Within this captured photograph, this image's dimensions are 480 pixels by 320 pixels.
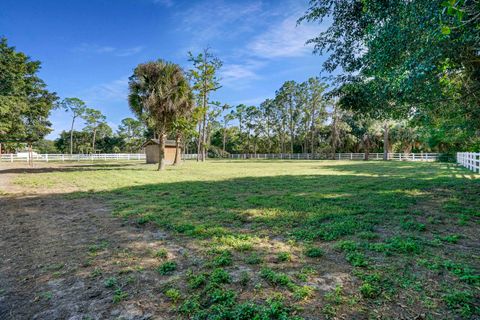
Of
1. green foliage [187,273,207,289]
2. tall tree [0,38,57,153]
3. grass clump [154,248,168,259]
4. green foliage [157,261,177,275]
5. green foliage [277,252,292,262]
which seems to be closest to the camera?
green foliage [187,273,207,289]

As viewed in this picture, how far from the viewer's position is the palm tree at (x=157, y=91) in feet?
52.1

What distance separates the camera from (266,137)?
54.4m

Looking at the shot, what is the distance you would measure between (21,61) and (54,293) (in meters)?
36.3

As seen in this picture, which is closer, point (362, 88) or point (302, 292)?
point (302, 292)

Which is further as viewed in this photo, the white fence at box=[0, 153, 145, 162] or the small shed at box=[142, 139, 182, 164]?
the white fence at box=[0, 153, 145, 162]

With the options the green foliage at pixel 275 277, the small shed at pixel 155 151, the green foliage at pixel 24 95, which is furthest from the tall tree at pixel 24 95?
the green foliage at pixel 275 277

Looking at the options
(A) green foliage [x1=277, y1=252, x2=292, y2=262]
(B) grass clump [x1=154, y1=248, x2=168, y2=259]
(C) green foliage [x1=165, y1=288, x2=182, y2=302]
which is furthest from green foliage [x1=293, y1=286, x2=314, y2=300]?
(B) grass clump [x1=154, y1=248, x2=168, y2=259]

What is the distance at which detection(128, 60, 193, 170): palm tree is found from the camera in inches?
625

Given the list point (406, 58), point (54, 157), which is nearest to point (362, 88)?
point (406, 58)

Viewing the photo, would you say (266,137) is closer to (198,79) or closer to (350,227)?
(198,79)

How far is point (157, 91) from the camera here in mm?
15914

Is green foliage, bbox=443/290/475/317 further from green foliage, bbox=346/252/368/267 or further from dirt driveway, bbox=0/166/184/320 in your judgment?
dirt driveway, bbox=0/166/184/320

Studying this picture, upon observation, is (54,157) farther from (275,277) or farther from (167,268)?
(275,277)

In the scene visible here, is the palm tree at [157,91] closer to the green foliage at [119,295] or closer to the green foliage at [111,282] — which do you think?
the green foliage at [111,282]
